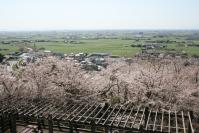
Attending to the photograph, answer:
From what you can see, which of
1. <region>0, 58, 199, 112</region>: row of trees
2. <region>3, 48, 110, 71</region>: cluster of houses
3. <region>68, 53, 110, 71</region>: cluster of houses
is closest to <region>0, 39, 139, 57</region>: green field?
<region>68, 53, 110, 71</region>: cluster of houses

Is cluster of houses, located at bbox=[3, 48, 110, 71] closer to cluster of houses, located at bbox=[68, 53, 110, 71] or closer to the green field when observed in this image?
cluster of houses, located at bbox=[68, 53, 110, 71]

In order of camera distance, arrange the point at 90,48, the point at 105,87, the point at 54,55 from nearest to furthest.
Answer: the point at 105,87, the point at 54,55, the point at 90,48

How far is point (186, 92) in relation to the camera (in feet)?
66.9

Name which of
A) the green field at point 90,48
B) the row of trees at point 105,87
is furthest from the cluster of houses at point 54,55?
the green field at point 90,48

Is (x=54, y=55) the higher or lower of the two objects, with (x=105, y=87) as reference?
lower

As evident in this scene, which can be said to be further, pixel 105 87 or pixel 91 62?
pixel 91 62

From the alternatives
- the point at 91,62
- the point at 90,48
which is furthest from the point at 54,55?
the point at 90,48

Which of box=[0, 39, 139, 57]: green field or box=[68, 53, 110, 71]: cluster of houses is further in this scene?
box=[0, 39, 139, 57]: green field

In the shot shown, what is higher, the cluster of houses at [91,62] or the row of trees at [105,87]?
the row of trees at [105,87]

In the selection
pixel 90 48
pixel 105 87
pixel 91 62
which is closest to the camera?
pixel 105 87

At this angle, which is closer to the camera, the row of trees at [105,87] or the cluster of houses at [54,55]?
the row of trees at [105,87]

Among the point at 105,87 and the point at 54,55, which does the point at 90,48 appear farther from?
the point at 105,87

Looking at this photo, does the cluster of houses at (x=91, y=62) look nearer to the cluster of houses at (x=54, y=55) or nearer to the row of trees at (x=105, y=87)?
the cluster of houses at (x=54, y=55)

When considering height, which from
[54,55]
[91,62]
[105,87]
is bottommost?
[91,62]
